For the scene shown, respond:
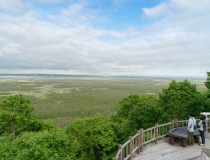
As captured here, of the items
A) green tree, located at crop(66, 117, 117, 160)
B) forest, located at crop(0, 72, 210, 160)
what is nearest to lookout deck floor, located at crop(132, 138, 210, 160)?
forest, located at crop(0, 72, 210, 160)

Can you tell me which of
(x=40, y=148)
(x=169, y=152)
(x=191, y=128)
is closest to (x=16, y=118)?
(x=40, y=148)

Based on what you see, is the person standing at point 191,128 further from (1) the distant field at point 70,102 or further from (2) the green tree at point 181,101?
(1) the distant field at point 70,102

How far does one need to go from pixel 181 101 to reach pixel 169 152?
12.9 m

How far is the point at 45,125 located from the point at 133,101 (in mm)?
10397

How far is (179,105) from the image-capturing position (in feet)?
67.9

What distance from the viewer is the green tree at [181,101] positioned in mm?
20281

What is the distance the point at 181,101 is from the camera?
2109 centimetres

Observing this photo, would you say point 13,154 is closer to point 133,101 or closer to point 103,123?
point 103,123

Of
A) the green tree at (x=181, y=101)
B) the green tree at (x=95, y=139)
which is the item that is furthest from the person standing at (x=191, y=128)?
the green tree at (x=95, y=139)

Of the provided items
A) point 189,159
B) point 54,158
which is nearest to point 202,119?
point 189,159

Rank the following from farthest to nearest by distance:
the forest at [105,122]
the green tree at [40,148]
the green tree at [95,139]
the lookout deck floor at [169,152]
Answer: the green tree at [95,139] < the forest at [105,122] < the green tree at [40,148] < the lookout deck floor at [169,152]

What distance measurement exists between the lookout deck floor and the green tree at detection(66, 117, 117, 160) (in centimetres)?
1034

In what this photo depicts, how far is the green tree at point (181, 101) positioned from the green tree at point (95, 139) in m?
6.17

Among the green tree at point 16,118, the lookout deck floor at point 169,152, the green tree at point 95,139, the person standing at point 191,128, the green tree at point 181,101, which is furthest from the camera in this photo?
the green tree at point 181,101
